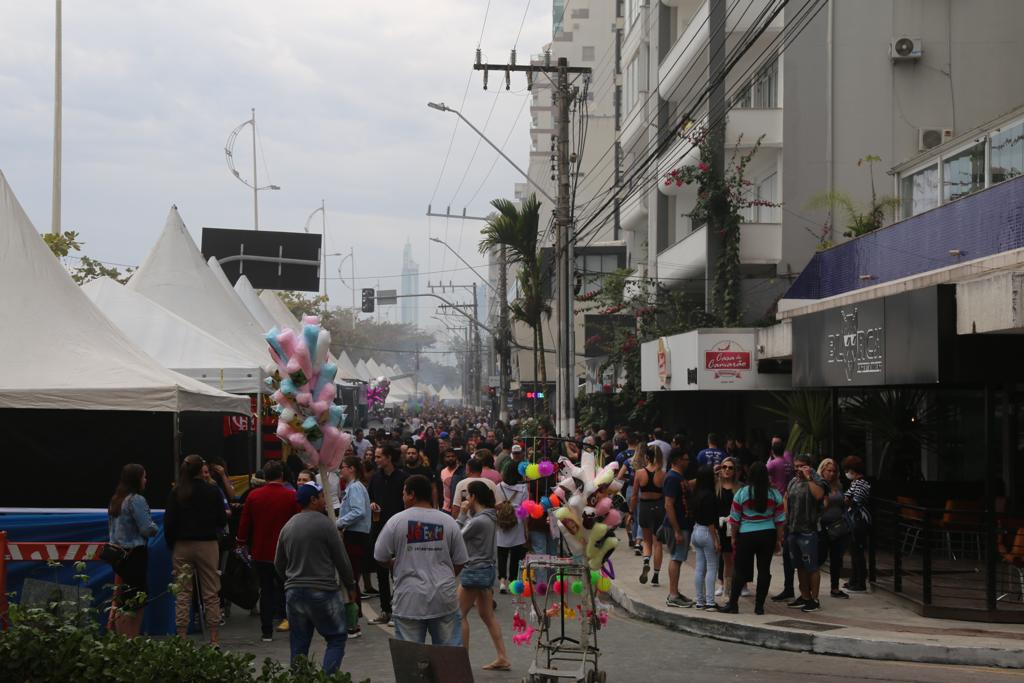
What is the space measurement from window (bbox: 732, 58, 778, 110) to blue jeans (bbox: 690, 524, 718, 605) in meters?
14.7

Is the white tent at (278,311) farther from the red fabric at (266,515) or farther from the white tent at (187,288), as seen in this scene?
the red fabric at (266,515)

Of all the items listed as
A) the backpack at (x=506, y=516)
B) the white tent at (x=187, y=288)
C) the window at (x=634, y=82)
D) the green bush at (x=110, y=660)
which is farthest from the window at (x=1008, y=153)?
the window at (x=634, y=82)

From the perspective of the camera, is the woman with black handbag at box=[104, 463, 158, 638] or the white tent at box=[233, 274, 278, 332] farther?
the white tent at box=[233, 274, 278, 332]

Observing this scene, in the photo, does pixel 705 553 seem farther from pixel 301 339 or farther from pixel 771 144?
pixel 771 144

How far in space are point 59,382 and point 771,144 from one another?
1690 centimetres

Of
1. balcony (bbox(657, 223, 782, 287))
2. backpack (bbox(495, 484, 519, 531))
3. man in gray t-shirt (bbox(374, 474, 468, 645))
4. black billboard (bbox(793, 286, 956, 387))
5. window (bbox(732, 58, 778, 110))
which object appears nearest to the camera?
man in gray t-shirt (bbox(374, 474, 468, 645))

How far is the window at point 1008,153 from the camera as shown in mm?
16344

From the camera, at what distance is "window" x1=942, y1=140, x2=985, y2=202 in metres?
17.6

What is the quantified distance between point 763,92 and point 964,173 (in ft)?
31.6

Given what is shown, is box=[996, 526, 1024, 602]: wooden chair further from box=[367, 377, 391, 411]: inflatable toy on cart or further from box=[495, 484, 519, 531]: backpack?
box=[367, 377, 391, 411]: inflatable toy on cart

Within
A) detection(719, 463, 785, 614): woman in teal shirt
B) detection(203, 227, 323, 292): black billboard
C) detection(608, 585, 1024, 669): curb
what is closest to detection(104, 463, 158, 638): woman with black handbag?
detection(608, 585, 1024, 669): curb

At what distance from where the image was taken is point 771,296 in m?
25.8

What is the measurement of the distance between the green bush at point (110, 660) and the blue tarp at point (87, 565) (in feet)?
13.6

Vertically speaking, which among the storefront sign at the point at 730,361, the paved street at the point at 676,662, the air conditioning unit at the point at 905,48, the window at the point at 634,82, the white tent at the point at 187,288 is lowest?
the paved street at the point at 676,662
